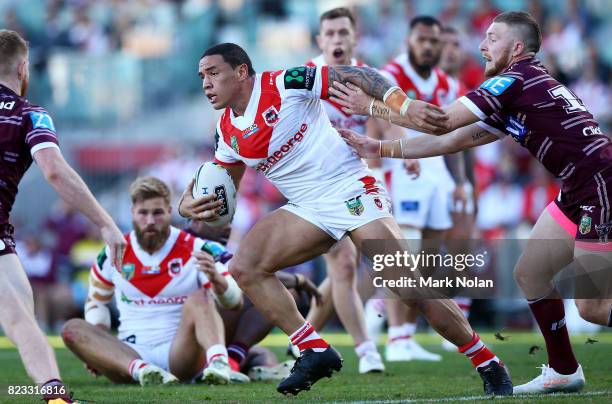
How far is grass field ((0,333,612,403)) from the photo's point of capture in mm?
7234

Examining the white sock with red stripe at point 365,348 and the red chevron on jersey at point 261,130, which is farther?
the white sock with red stripe at point 365,348

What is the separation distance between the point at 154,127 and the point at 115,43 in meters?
2.63

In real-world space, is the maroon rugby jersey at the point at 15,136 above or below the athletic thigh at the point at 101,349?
above

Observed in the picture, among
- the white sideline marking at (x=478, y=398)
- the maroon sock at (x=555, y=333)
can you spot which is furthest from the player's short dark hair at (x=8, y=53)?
the maroon sock at (x=555, y=333)

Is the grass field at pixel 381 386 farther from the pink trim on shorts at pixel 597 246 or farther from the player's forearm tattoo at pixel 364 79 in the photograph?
the player's forearm tattoo at pixel 364 79

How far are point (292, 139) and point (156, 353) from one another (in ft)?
8.23

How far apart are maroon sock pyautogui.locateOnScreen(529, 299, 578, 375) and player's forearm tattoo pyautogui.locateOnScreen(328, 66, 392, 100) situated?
5.70 ft

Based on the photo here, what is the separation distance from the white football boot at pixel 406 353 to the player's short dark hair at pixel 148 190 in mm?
3157

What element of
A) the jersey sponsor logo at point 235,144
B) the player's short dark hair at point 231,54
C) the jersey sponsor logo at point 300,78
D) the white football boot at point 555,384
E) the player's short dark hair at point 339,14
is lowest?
the white football boot at point 555,384

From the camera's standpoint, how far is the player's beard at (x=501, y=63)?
7293 mm

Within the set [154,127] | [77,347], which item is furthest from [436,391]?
[154,127]

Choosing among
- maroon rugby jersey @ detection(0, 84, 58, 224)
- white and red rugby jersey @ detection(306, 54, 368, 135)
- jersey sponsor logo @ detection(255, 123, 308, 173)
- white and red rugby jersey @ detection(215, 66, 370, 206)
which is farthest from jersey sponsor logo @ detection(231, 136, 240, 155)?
white and red rugby jersey @ detection(306, 54, 368, 135)

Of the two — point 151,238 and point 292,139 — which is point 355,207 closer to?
point 292,139

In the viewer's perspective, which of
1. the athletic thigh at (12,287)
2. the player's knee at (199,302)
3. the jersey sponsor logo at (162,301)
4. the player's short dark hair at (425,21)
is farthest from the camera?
the player's short dark hair at (425,21)
